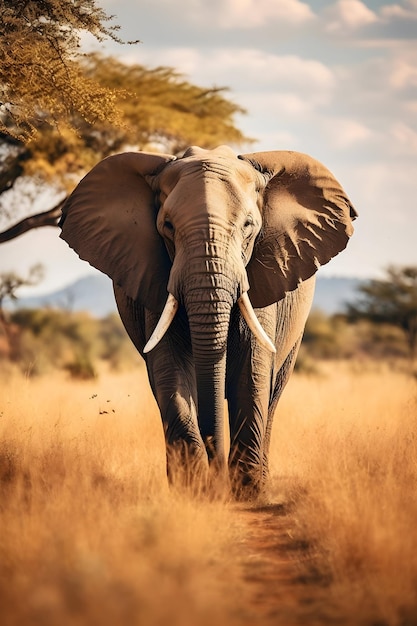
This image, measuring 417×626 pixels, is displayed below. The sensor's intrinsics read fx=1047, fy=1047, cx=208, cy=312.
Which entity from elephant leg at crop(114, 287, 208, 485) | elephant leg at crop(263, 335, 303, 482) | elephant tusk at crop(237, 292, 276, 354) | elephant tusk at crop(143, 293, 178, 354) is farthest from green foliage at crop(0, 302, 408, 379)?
elephant tusk at crop(143, 293, 178, 354)

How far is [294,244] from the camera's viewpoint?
28.4 feet

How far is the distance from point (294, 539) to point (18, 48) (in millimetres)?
6077

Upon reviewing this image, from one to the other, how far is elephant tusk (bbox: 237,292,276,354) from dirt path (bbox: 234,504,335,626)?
130cm

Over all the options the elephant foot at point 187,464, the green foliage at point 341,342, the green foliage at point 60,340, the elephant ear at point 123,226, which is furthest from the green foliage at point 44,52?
the green foliage at point 341,342

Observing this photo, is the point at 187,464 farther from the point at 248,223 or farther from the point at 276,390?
the point at 276,390

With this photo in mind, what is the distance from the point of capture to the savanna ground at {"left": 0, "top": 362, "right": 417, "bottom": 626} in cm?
487

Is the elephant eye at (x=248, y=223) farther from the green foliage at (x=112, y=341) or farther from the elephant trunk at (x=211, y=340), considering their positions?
the green foliage at (x=112, y=341)

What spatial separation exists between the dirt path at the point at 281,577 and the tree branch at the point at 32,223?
1211 cm

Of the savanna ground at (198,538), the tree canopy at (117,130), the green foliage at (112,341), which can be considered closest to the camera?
the savanna ground at (198,538)

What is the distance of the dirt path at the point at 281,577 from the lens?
17.1 ft

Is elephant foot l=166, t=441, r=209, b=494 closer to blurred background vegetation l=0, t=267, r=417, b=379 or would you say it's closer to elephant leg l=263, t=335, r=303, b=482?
elephant leg l=263, t=335, r=303, b=482

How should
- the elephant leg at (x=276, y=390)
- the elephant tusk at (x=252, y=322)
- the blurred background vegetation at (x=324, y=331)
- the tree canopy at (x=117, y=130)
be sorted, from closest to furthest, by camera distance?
the elephant tusk at (x=252, y=322)
the elephant leg at (x=276, y=390)
the tree canopy at (x=117, y=130)
the blurred background vegetation at (x=324, y=331)

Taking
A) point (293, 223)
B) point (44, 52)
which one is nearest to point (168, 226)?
point (293, 223)

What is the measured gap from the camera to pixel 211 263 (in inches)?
294
